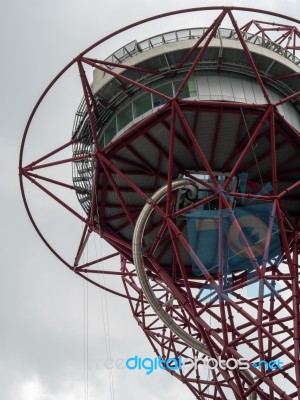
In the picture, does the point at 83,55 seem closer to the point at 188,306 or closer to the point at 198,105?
the point at 198,105

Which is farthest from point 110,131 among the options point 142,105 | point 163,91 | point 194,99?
point 194,99

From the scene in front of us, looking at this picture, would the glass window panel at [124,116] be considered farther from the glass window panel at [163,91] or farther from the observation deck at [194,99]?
the glass window panel at [163,91]

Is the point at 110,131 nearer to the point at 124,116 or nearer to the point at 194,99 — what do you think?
the point at 124,116

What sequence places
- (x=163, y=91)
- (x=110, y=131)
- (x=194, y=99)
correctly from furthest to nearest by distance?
(x=110, y=131), (x=163, y=91), (x=194, y=99)

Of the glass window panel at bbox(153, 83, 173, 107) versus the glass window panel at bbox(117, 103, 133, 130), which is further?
the glass window panel at bbox(117, 103, 133, 130)

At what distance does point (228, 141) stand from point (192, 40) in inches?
189

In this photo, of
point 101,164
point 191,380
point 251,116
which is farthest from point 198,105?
point 191,380

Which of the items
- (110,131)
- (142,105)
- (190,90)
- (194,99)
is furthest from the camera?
(110,131)

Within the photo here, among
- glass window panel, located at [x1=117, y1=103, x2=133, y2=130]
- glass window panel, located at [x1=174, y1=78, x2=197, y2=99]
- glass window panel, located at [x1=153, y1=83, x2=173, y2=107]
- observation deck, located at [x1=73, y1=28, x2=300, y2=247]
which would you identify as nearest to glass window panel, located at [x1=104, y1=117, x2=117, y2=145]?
observation deck, located at [x1=73, y1=28, x2=300, y2=247]

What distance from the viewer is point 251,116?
28578mm

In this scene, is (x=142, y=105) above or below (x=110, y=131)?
above

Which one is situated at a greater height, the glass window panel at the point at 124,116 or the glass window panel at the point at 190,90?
the glass window panel at the point at 190,90

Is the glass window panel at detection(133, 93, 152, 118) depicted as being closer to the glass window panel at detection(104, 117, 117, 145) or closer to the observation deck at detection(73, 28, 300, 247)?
the observation deck at detection(73, 28, 300, 247)

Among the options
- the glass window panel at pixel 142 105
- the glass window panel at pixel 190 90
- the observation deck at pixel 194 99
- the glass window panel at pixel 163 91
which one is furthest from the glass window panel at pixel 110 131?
the glass window panel at pixel 190 90
